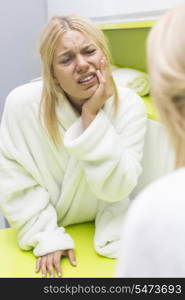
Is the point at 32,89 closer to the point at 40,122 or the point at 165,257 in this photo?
the point at 40,122

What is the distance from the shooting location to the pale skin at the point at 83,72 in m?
1.10

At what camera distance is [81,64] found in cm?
109

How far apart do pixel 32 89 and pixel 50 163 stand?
0.20 metres

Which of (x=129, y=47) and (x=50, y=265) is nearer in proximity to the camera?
(x=50, y=265)

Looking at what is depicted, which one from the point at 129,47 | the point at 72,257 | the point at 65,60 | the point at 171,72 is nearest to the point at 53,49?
the point at 65,60

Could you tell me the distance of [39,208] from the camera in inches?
45.7

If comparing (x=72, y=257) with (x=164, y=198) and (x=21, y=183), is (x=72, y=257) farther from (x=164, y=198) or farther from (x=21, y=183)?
(x=164, y=198)

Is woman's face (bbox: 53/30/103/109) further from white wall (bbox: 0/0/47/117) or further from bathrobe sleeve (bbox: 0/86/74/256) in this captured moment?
white wall (bbox: 0/0/47/117)

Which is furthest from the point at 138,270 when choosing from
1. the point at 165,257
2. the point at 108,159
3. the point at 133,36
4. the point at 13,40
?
the point at 13,40

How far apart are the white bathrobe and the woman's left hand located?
2cm

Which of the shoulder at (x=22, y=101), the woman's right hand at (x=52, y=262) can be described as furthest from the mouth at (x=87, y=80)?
the woman's right hand at (x=52, y=262)

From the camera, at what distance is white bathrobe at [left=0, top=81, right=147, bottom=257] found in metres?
1.11

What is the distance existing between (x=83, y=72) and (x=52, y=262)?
47cm

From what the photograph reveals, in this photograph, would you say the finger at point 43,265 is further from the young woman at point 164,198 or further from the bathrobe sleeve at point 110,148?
the young woman at point 164,198
